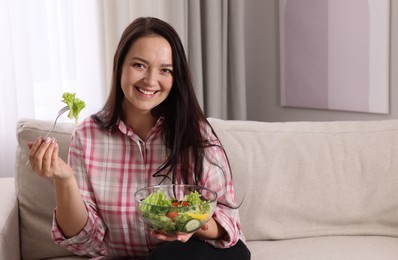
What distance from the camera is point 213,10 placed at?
3279mm

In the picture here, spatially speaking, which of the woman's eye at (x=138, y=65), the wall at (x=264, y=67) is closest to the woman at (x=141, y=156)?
the woman's eye at (x=138, y=65)


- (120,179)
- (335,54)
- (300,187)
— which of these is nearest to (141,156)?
(120,179)

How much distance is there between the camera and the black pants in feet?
5.49

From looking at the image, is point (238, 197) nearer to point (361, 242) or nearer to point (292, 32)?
point (361, 242)

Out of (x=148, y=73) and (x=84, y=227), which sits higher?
(x=148, y=73)

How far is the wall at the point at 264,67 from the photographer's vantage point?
346 centimetres

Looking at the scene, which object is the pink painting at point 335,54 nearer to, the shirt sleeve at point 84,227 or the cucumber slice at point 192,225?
the shirt sleeve at point 84,227

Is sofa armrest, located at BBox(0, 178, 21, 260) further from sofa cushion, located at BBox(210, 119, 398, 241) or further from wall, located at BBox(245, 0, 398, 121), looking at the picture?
wall, located at BBox(245, 0, 398, 121)

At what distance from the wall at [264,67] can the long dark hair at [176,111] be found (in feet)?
5.05

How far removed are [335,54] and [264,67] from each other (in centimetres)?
51

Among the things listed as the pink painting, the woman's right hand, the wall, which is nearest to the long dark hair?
the woman's right hand

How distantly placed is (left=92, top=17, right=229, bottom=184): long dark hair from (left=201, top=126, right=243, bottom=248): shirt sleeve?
25 mm

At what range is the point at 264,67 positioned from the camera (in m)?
3.56

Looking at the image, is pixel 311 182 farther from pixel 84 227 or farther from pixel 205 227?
pixel 84 227
